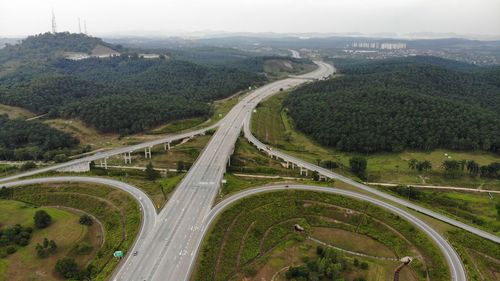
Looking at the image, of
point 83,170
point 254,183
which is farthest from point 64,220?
point 254,183

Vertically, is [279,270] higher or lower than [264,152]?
lower

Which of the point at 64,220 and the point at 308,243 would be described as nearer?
the point at 308,243

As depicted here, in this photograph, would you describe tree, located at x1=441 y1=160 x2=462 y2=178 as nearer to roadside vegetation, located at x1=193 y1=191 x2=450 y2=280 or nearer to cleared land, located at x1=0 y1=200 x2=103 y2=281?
roadside vegetation, located at x1=193 y1=191 x2=450 y2=280

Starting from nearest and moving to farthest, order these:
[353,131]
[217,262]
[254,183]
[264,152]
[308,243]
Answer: [217,262], [308,243], [254,183], [264,152], [353,131]

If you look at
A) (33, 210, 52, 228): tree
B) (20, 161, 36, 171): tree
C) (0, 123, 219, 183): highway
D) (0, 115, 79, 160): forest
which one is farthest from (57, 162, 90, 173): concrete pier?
(33, 210, 52, 228): tree

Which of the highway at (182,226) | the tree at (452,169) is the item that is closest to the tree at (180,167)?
the highway at (182,226)

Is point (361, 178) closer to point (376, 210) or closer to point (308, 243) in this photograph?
point (376, 210)

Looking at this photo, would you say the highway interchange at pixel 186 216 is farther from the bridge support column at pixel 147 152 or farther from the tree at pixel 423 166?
the tree at pixel 423 166
